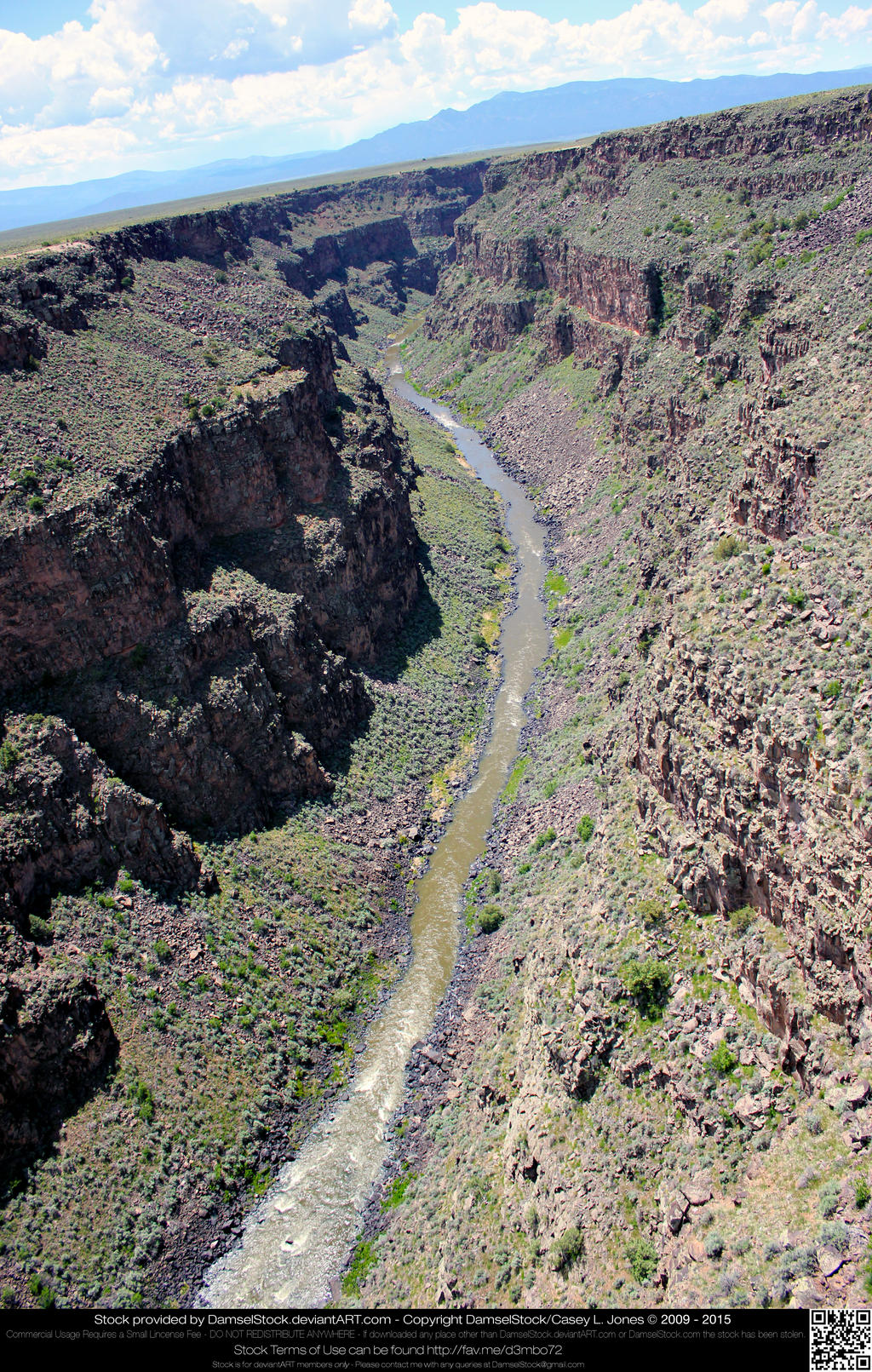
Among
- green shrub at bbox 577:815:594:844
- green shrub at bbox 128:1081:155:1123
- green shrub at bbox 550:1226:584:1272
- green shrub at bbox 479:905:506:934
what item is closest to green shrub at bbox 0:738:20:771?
green shrub at bbox 128:1081:155:1123

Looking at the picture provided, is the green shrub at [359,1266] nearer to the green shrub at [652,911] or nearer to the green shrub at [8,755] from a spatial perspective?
the green shrub at [652,911]

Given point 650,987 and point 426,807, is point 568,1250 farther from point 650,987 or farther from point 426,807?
point 426,807

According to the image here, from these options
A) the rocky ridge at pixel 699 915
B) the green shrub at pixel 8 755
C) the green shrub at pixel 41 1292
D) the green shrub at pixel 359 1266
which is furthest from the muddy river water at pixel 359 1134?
the green shrub at pixel 8 755

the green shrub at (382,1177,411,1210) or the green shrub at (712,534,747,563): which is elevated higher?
the green shrub at (712,534,747,563)

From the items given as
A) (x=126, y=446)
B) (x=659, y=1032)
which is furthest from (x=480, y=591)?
(x=659, y=1032)
